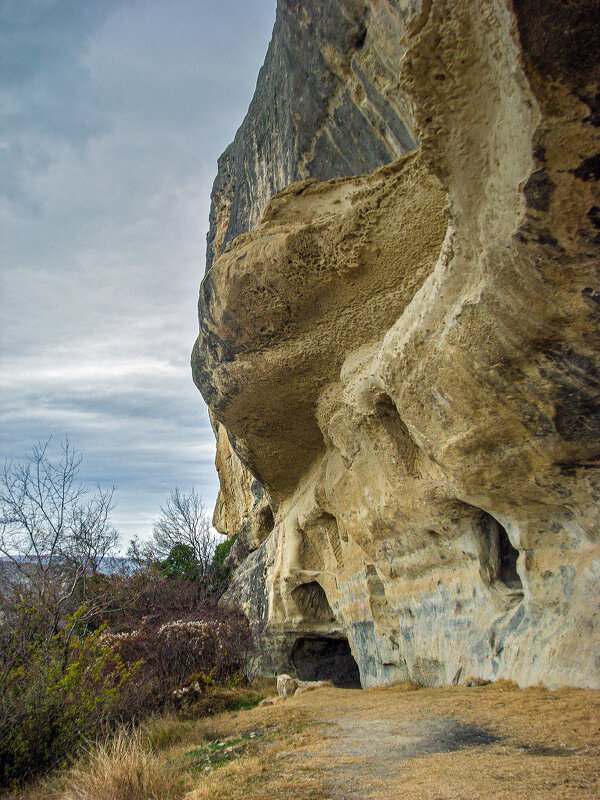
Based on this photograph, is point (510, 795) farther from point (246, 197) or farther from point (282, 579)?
point (246, 197)

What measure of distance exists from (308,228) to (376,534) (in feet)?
13.0

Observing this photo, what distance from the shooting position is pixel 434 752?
3.22 m

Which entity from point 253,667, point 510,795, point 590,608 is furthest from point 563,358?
→ point 253,667

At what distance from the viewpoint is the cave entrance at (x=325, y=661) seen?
1022 centimetres

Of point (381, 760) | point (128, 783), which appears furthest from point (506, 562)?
point (128, 783)

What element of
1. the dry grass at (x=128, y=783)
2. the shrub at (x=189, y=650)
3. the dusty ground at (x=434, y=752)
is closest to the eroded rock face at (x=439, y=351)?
the dusty ground at (x=434, y=752)

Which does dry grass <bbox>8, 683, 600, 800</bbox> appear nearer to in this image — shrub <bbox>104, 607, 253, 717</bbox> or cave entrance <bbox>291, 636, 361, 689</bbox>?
shrub <bbox>104, 607, 253, 717</bbox>

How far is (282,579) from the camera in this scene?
9750mm

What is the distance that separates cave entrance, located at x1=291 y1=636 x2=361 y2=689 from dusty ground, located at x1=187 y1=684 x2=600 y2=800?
17.5 feet

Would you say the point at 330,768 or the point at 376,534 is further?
the point at 376,534

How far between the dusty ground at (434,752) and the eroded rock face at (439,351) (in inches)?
27.3

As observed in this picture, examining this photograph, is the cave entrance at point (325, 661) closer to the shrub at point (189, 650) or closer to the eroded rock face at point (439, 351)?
the eroded rock face at point (439, 351)

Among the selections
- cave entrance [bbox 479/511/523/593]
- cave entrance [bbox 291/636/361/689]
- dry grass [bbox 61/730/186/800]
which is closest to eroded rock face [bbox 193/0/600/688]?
cave entrance [bbox 479/511/523/593]

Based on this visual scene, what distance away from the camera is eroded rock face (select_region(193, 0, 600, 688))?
123 inches
